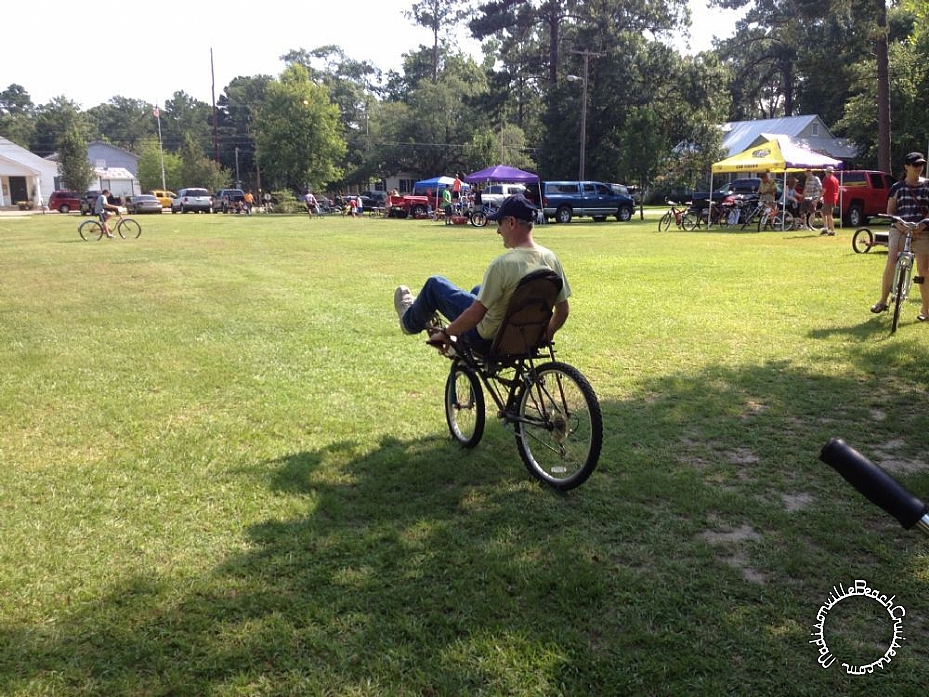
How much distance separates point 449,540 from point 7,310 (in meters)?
9.01

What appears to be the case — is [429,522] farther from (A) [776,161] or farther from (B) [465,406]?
(A) [776,161]

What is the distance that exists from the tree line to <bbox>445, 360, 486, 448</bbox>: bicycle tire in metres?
28.5

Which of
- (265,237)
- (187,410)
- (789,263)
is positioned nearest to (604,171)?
(265,237)

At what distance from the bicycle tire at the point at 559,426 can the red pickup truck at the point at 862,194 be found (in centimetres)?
2324

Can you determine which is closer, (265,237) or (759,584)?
(759,584)

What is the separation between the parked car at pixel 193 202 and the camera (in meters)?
51.9

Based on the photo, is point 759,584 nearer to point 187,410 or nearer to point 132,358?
point 187,410

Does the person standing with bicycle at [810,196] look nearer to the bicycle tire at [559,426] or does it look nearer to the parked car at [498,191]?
the parked car at [498,191]

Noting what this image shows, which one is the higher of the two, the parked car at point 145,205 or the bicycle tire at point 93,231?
the parked car at point 145,205

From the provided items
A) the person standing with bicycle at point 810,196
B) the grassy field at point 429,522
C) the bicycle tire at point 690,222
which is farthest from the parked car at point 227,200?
the grassy field at point 429,522

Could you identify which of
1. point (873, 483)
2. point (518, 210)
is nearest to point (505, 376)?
point (518, 210)

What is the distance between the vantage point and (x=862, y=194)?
24.0 meters

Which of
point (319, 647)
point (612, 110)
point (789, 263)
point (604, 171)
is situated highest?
point (612, 110)

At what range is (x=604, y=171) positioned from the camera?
4834 cm
